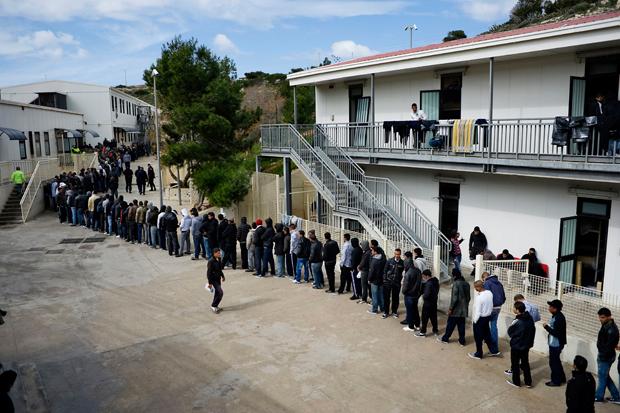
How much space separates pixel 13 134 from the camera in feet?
85.6

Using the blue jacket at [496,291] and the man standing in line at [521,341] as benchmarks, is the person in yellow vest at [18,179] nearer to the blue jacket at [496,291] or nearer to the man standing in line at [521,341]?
Answer: the blue jacket at [496,291]

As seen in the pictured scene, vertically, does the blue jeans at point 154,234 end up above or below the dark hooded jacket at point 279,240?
below

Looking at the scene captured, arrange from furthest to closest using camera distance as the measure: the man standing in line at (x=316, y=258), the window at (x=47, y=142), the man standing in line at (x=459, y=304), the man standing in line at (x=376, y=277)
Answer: the window at (x=47, y=142), the man standing in line at (x=316, y=258), the man standing in line at (x=376, y=277), the man standing in line at (x=459, y=304)

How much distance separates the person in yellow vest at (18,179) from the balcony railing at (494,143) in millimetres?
15649

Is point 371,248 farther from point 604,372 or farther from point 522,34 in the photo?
point 522,34

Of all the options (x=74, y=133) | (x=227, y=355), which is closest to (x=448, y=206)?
(x=227, y=355)

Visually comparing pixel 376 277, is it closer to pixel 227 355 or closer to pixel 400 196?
pixel 227 355

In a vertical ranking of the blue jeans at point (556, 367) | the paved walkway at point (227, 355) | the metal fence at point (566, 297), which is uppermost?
the metal fence at point (566, 297)

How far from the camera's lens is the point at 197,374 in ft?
29.5

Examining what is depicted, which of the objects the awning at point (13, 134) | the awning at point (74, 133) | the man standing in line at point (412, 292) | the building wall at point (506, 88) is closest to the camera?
the man standing in line at point (412, 292)

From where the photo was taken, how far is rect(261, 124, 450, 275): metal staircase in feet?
48.2

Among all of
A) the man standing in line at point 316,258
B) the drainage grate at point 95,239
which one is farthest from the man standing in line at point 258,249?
the drainage grate at point 95,239

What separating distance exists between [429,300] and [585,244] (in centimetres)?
529

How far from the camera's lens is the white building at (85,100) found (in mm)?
40688
